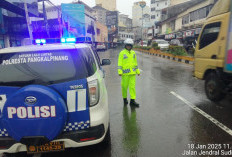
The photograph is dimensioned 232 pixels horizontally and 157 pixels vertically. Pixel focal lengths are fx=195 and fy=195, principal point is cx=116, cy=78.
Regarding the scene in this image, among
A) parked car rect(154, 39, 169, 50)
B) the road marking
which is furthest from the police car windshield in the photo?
parked car rect(154, 39, 169, 50)

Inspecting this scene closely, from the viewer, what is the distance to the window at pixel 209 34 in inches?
199

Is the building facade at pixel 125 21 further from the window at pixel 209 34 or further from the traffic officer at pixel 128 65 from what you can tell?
the traffic officer at pixel 128 65

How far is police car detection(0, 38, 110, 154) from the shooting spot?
230 cm

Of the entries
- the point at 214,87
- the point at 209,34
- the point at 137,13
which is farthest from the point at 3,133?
the point at 137,13

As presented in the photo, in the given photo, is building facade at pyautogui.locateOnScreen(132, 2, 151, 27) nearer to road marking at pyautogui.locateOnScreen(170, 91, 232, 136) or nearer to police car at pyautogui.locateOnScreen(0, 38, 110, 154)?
road marking at pyautogui.locateOnScreen(170, 91, 232, 136)

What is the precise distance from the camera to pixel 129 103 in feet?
17.9

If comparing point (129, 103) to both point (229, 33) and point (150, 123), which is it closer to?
point (150, 123)

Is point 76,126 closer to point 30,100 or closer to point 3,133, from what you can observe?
point 30,100

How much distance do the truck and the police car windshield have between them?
3526 mm

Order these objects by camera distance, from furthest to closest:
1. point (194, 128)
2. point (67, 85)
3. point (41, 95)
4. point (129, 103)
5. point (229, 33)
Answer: point (129, 103)
point (229, 33)
point (194, 128)
point (67, 85)
point (41, 95)

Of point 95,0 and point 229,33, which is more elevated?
point 95,0

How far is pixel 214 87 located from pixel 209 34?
4.84 feet

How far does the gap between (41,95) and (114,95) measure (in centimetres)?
419

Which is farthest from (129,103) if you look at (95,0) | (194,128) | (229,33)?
(95,0)
